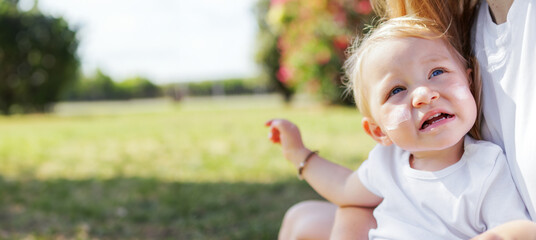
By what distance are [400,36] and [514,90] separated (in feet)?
0.99

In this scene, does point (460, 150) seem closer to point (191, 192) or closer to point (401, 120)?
point (401, 120)

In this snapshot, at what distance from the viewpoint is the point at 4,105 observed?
19.6m

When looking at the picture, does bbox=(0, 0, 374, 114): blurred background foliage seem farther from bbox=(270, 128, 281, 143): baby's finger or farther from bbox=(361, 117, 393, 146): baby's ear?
bbox=(361, 117, 393, 146): baby's ear

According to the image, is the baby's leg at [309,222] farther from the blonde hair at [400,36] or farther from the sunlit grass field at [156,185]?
the sunlit grass field at [156,185]

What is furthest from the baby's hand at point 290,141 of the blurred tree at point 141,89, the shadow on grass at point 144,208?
the blurred tree at point 141,89

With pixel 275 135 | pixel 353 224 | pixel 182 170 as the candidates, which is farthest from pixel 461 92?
pixel 182 170

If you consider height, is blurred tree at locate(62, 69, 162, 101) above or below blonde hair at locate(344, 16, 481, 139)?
below

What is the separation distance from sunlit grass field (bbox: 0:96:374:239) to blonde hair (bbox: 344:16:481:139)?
207 centimetres

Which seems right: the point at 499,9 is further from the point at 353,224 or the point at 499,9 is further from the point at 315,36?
the point at 315,36

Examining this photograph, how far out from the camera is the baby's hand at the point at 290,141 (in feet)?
5.68

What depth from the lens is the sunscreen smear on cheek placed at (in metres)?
1.26

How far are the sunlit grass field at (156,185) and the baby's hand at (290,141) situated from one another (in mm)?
1705

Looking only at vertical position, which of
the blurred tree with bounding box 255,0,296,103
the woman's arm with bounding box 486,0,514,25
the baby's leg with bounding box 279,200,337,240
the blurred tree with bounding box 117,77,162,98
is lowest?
the blurred tree with bounding box 117,77,162,98

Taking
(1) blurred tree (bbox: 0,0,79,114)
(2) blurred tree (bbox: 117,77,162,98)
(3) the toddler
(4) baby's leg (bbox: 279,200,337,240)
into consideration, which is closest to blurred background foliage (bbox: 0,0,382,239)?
(3) the toddler
